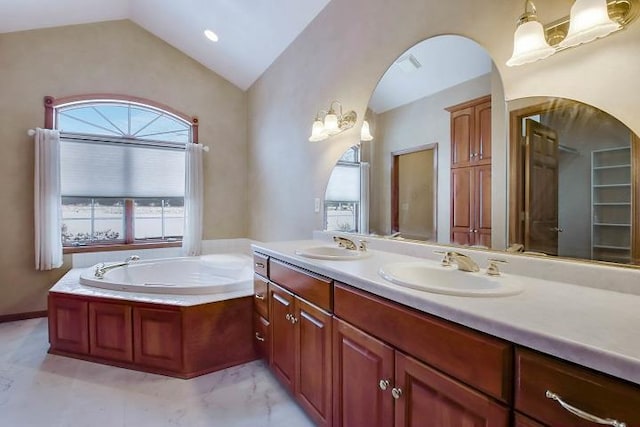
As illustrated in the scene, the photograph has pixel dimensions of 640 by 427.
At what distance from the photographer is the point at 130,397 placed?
1.94 meters

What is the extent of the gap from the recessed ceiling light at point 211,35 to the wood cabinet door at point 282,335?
274 cm

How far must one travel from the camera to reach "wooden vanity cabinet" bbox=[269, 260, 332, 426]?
1.46m

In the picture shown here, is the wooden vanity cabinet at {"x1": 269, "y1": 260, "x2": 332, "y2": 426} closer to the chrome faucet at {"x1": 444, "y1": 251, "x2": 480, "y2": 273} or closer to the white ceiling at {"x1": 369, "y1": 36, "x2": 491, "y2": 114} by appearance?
the chrome faucet at {"x1": 444, "y1": 251, "x2": 480, "y2": 273}

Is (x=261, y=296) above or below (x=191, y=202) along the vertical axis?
below

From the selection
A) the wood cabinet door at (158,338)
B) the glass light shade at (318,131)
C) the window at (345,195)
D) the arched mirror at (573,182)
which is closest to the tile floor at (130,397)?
the wood cabinet door at (158,338)

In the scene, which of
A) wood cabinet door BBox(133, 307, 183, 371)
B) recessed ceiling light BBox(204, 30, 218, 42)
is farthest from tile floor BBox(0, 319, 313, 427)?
recessed ceiling light BBox(204, 30, 218, 42)

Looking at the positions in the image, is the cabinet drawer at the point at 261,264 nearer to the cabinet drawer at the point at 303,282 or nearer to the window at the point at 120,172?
the cabinet drawer at the point at 303,282

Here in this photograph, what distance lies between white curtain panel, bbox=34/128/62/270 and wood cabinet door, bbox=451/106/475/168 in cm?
368

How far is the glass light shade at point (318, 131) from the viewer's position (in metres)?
2.43

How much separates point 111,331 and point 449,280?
2390 mm

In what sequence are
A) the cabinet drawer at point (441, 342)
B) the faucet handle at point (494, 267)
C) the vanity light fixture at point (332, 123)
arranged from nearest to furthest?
1. the cabinet drawer at point (441, 342)
2. the faucet handle at point (494, 267)
3. the vanity light fixture at point (332, 123)

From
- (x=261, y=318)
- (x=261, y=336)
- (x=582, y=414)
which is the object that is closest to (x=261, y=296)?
(x=261, y=318)

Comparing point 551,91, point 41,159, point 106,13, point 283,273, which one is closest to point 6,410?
point 283,273

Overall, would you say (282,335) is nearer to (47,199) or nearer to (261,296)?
(261,296)
